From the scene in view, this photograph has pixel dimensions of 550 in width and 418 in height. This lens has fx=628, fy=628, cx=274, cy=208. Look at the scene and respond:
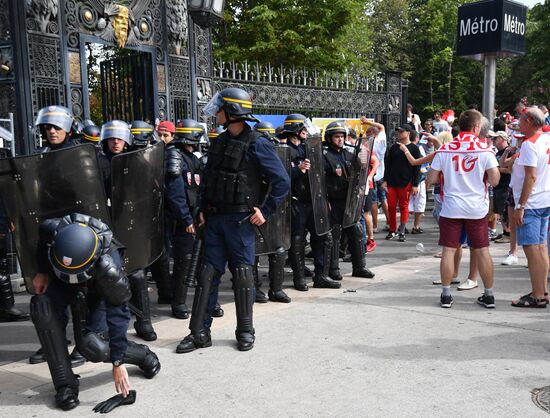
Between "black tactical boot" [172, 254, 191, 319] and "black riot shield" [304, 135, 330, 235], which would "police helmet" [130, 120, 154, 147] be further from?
"black riot shield" [304, 135, 330, 235]

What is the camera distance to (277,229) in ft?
20.4

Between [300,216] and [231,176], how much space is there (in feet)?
7.23

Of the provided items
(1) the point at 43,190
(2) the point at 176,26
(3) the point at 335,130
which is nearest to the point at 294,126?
(3) the point at 335,130

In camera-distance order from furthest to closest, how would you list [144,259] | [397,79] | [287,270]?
1. [397,79]
2. [287,270]
3. [144,259]

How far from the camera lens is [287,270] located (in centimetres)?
813

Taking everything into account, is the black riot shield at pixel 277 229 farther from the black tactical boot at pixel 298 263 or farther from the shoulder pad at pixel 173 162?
the shoulder pad at pixel 173 162

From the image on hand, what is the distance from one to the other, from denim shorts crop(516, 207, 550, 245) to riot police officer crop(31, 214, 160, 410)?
3807 millimetres

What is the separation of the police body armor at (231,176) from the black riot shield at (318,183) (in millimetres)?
1845

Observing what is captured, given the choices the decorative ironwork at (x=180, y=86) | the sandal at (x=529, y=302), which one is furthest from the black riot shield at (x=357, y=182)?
the decorative ironwork at (x=180, y=86)

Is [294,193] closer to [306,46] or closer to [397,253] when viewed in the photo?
[397,253]

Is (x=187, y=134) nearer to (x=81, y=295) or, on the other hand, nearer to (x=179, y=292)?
(x=179, y=292)

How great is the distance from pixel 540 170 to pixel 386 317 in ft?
6.73

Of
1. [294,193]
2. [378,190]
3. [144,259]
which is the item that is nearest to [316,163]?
[294,193]

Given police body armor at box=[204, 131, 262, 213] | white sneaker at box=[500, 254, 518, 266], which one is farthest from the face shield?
white sneaker at box=[500, 254, 518, 266]
